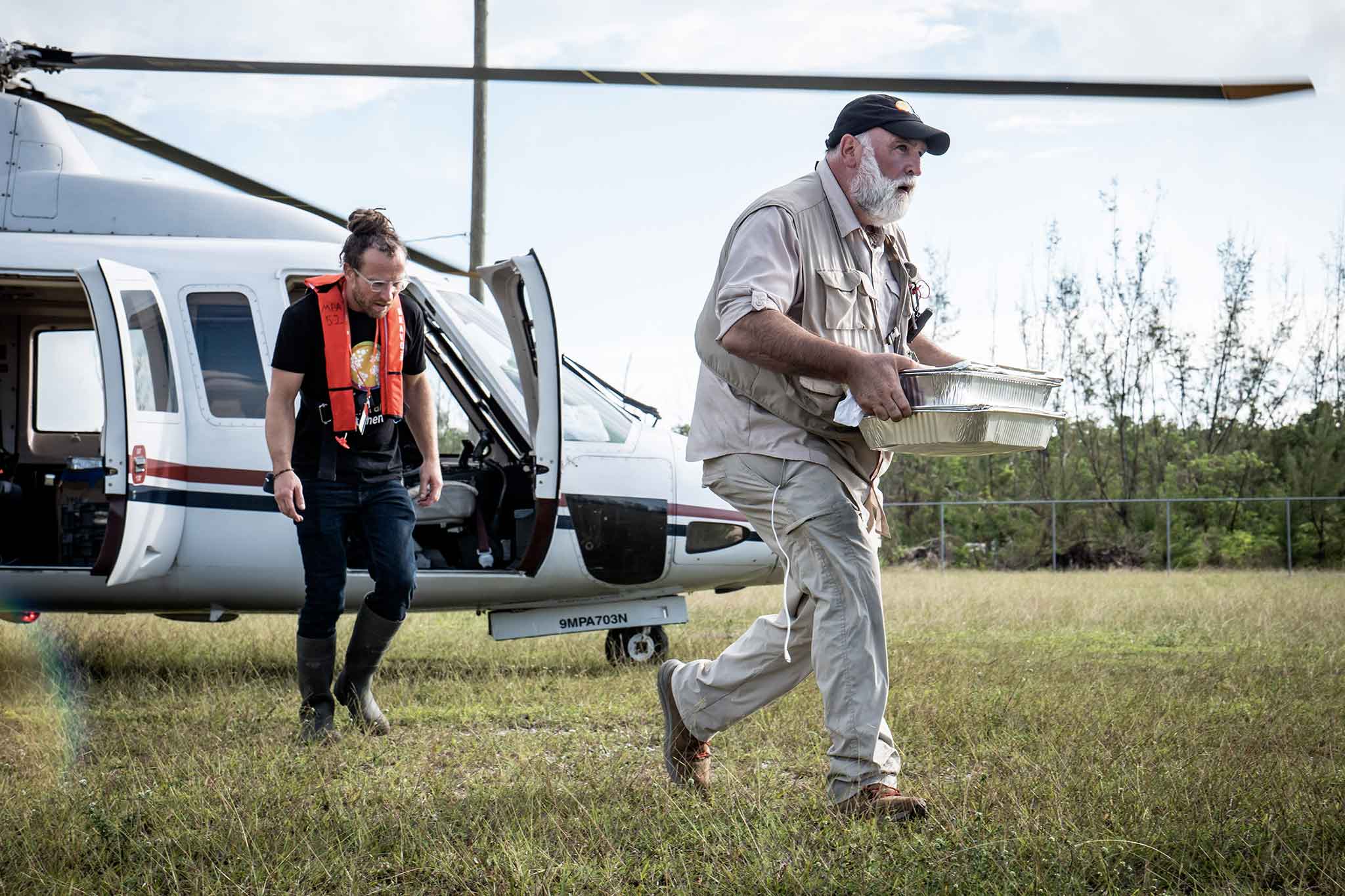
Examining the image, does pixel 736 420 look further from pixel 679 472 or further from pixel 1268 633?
pixel 1268 633

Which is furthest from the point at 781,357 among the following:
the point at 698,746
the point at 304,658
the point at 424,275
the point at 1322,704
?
the point at 424,275

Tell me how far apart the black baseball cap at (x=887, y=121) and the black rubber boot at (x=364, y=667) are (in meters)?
2.56

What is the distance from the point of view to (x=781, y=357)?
3240 millimetres

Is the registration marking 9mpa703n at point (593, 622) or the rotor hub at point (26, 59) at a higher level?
the rotor hub at point (26, 59)

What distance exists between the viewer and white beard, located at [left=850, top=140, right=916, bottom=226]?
348 centimetres

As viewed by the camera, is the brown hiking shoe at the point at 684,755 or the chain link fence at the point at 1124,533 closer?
the brown hiking shoe at the point at 684,755

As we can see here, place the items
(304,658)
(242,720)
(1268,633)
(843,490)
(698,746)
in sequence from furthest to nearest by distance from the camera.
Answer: (1268,633), (242,720), (304,658), (698,746), (843,490)

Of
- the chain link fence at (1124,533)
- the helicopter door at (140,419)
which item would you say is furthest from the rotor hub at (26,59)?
the chain link fence at (1124,533)

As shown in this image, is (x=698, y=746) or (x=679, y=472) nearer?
(x=698, y=746)

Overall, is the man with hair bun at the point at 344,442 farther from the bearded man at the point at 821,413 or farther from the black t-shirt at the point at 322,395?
the bearded man at the point at 821,413

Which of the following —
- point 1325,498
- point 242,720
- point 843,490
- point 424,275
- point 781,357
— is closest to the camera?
point 781,357

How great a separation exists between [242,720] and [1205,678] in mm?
4344

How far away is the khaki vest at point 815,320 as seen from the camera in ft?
11.4

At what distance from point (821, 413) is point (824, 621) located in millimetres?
553
